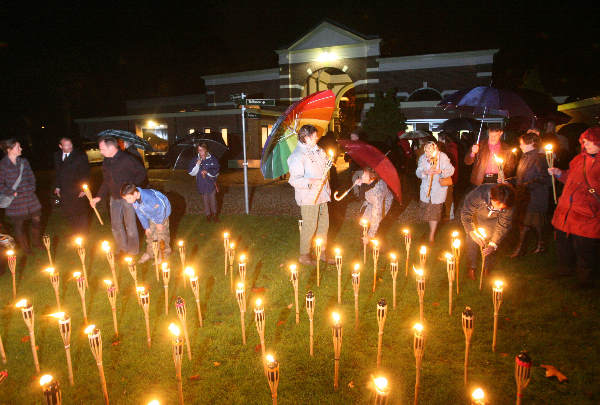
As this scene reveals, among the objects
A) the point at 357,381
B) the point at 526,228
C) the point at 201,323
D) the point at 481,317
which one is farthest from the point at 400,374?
the point at 526,228

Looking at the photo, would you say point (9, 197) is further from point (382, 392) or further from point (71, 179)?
point (382, 392)

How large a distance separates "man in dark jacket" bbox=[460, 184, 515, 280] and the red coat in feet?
3.02

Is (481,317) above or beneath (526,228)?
beneath

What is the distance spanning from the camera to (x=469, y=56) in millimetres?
27844

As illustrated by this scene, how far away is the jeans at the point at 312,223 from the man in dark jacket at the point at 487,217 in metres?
2.23

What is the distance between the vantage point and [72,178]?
24.0 ft

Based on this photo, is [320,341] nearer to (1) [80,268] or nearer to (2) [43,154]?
(1) [80,268]

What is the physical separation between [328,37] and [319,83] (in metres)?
6.64

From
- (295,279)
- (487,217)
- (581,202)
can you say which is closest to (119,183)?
(295,279)

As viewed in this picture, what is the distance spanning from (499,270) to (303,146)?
3.96 m

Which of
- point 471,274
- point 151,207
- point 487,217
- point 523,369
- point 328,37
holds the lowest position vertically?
point 471,274

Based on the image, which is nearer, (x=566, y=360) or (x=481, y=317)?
(x=566, y=360)

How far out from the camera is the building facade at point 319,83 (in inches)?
1100

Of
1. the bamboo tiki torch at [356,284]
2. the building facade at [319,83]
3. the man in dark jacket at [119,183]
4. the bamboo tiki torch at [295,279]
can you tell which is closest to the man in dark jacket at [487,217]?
the bamboo tiki torch at [356,284]
